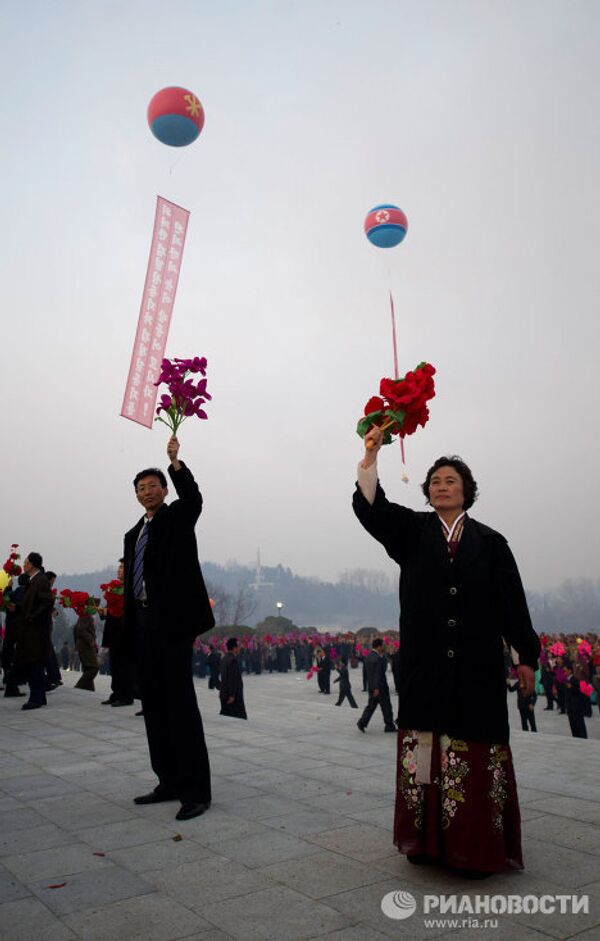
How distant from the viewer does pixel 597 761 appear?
6.34 meters

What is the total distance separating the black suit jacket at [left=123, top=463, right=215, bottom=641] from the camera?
4035 millimetres

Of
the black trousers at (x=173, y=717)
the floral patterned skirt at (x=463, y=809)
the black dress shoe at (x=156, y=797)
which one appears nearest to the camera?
the floral patterned skirt at (x=463, y=809)

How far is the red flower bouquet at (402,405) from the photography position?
10.7 feet

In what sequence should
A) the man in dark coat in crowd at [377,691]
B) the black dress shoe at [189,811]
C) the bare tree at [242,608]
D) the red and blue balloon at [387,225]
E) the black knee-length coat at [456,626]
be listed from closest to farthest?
1. the black knee-length coat at [456,626]
2. the black dress shoe at [189,811]
3. the man in dark coat in crowd at [377,691]
4. the red and blue balloon at [387,225]
5. the bare tree at [242,608]

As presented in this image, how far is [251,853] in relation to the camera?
318 cm

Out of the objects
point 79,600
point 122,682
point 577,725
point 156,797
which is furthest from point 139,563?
point 577,725

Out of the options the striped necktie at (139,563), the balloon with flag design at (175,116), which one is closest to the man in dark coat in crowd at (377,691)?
the striped necktie at (139,563)

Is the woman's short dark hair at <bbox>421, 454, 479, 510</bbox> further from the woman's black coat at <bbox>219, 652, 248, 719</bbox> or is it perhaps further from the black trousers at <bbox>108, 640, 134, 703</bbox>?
the woman's black coat at <bbox>219, 652, 248, 719</bbox>

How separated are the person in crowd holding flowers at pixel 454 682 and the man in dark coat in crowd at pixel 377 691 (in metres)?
6.12

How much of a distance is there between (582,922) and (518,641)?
3.34 ft

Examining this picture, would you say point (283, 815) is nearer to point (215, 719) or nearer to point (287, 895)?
point (287, 895)

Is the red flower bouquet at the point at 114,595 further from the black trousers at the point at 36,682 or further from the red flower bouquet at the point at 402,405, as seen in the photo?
the red flower bouquet at the point at 402,405

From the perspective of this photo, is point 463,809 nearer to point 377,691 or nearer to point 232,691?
point 232,691

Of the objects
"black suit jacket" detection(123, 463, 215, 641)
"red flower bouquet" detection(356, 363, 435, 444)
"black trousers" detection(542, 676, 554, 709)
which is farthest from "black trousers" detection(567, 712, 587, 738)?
"red flower bouquet" detection(356, 363, 435, 444)
